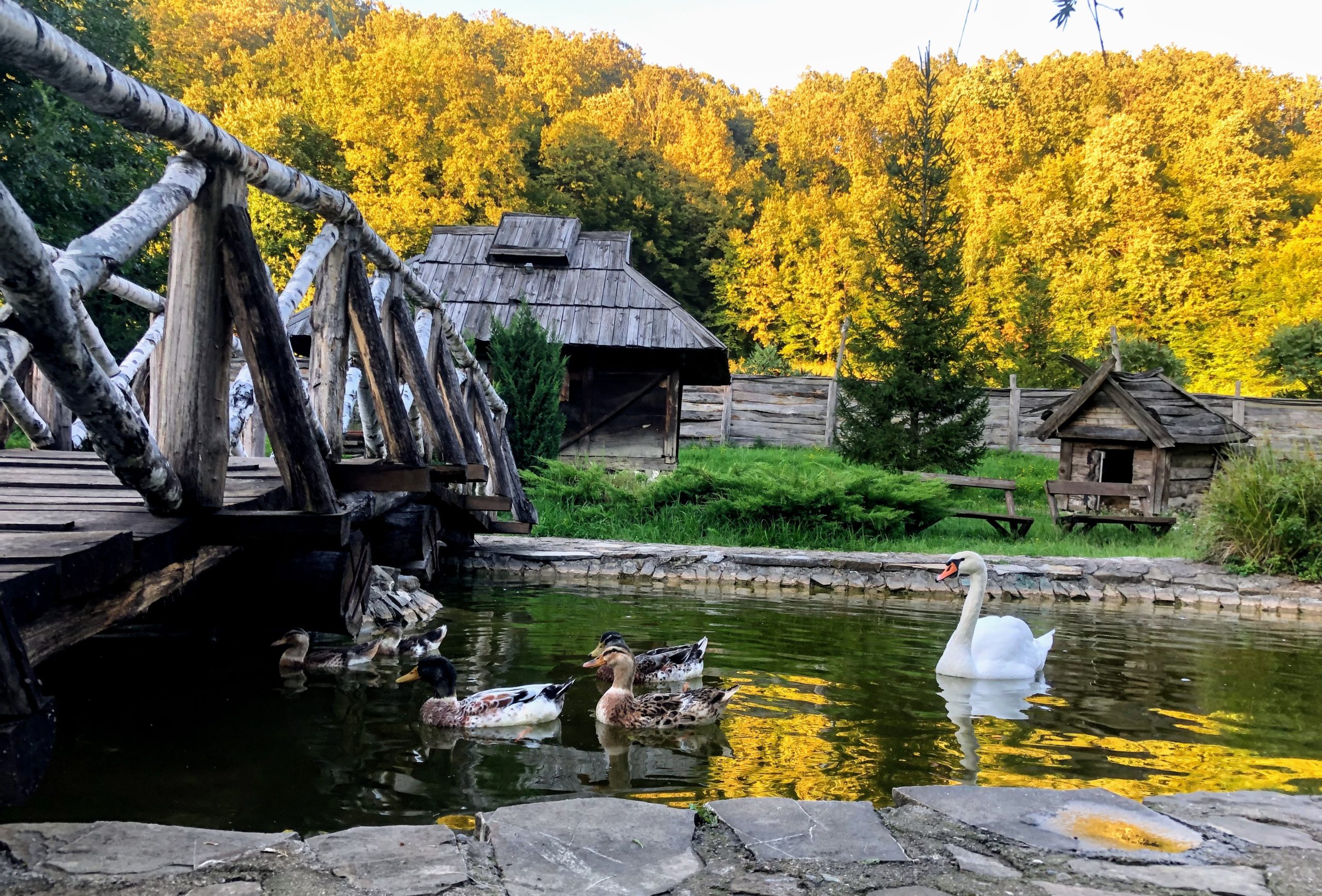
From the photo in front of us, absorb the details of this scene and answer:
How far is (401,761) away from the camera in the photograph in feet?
14.9

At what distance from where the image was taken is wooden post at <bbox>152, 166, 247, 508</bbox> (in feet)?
11.9

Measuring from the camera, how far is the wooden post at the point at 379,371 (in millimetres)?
5359

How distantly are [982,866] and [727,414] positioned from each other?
80.4 ft

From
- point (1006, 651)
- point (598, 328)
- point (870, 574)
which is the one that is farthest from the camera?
point (598, 328)

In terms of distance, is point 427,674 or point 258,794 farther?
point 427,674

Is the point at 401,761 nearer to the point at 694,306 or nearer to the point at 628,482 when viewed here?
the point at 628,482

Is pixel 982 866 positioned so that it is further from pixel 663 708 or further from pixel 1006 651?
pixel 1006 651

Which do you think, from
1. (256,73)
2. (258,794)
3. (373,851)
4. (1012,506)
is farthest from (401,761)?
(256,73)

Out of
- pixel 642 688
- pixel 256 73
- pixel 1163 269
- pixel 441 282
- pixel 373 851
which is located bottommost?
pixel 642 688

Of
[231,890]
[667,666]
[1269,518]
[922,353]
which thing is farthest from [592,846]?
[922,353]

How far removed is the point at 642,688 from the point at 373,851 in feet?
12.5

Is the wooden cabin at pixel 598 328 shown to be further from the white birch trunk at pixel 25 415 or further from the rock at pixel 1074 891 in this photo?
the rock at pixel 1074 891

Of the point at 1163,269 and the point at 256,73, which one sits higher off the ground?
the point at 256,73

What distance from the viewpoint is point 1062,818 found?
10.5 feet
